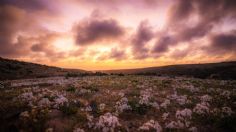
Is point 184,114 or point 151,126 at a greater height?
point 184,114

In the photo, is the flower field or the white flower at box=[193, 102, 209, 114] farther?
the white flower at box=[193, 102, 209, 114]

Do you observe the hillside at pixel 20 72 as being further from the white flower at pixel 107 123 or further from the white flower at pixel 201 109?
the white flower at pixel 201 109

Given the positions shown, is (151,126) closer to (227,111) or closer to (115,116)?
(115,116)

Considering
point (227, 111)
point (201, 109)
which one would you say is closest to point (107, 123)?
point (201, 109)

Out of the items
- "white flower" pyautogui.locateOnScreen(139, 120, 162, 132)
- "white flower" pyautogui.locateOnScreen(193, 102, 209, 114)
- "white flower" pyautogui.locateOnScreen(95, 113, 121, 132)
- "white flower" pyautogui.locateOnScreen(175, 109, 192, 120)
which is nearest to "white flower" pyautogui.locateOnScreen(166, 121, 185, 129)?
"white flower" pyautogui.locateOnScreen(139, 120, 162, 132)

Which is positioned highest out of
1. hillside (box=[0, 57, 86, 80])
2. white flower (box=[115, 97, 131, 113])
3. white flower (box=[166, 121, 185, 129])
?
hillside (box=[0, 57, 86, 80])

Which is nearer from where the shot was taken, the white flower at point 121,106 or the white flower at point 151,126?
the white flower at point 151,126

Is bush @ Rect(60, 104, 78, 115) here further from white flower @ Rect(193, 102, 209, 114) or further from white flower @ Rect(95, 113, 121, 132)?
white flower @ Rect(193, 102, 209, 114)

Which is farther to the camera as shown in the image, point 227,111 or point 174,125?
point 227,111

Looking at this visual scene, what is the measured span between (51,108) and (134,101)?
6.02 meters

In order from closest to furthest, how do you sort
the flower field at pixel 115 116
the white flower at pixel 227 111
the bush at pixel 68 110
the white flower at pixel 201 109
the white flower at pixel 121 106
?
the flower field at pixel 115 116 < the bush at pixel 68 110 < the white flower at pixel 227 111 < the white flower at pixel 201 109 < the white flower at pixel 121 106

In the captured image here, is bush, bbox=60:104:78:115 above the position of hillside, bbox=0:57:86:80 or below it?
below

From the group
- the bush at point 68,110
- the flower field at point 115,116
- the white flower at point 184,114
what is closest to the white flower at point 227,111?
the flower field at point 115,116

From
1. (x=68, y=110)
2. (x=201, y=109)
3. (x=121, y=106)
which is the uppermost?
(x=68, y=110)
